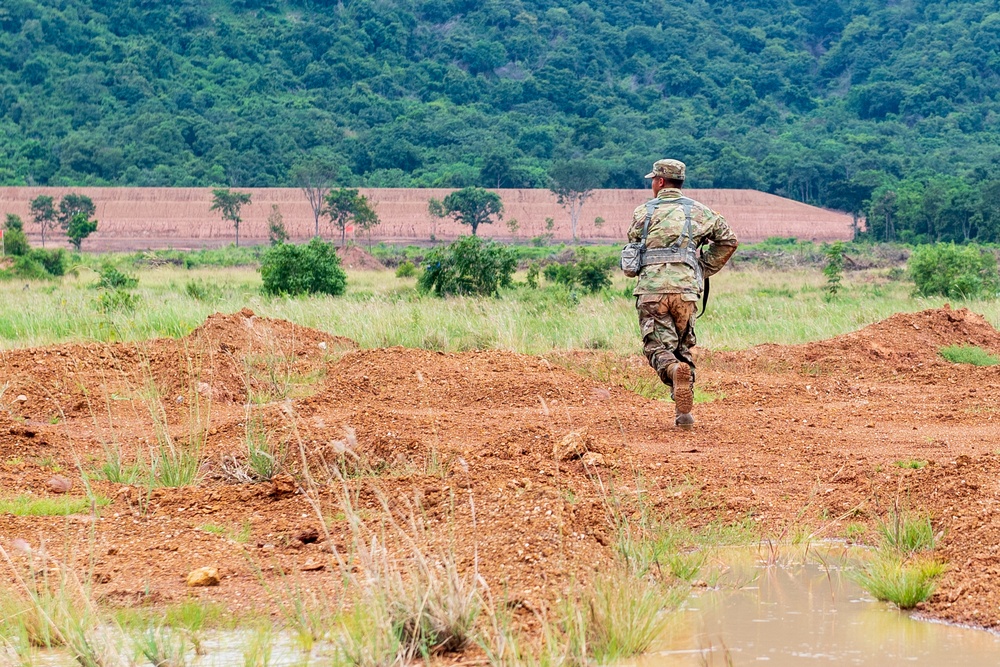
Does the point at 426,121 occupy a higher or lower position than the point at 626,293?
higher

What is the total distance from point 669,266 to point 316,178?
212ft

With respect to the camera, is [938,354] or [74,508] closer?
[74,508]

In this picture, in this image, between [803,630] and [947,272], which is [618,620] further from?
[947,272]

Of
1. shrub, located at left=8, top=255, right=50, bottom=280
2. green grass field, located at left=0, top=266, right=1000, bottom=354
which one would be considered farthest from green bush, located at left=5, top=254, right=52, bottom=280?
green grass field, located at left=0, top=266, right=1000, bottom=354

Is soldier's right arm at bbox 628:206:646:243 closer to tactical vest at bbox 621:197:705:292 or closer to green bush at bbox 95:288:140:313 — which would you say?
tactical vest at bbox 621:197:705:292

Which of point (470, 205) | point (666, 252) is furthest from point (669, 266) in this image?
point (470, 205)

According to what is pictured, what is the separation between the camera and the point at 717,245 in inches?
316

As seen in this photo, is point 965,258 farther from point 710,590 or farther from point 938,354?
point 710,590

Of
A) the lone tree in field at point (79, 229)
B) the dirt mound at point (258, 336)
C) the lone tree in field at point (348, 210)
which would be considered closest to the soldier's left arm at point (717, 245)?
the dirt mound at point (258, 336)

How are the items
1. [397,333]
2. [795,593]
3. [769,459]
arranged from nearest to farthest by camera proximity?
[795,593] → [769,459] → [397,333]

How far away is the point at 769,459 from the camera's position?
22.2 feet

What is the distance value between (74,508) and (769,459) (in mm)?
3365

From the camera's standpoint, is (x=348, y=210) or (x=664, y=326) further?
(x=348, y=210)

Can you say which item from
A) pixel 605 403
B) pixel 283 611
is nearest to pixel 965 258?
pixel 605 403
